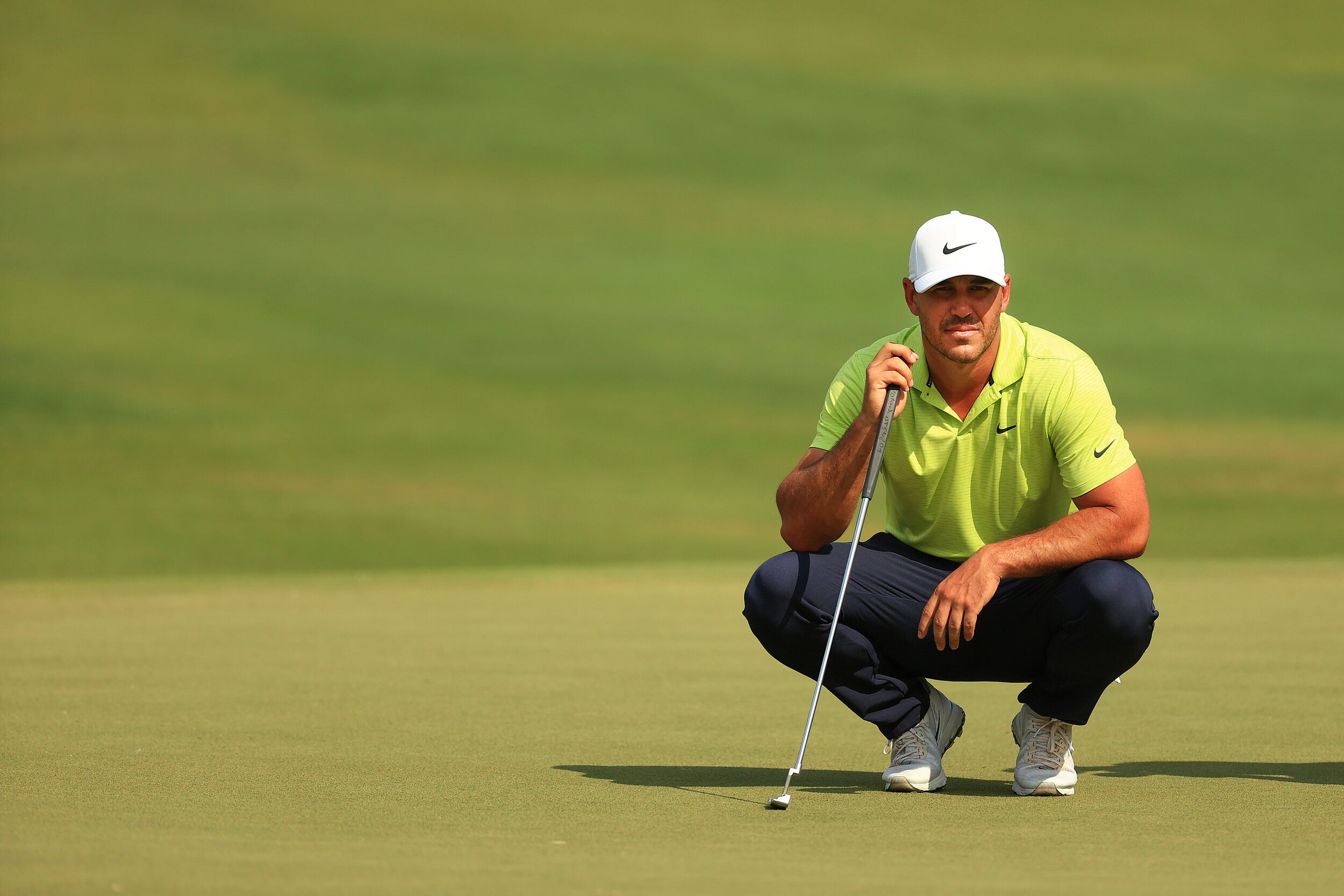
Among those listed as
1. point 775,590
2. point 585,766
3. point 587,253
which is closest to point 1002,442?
point 775,590

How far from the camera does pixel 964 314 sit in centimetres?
399

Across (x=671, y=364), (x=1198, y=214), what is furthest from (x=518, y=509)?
(x=1198, y=214)

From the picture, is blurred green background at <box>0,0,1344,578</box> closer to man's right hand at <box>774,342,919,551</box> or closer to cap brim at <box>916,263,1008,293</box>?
man's right hand at <box>774,342,919,551</box>

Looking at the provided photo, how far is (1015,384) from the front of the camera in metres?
4.04

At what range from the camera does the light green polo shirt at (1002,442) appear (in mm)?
3957

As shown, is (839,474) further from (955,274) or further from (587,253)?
(587,253)

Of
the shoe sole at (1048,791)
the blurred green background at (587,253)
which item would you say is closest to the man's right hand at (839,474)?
the shoe sole at (1048,791)

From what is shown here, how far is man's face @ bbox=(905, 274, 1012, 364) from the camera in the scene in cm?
399

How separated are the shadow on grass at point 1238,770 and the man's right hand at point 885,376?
1.05m

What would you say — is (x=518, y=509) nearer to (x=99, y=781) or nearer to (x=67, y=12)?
(x=99, y=781)

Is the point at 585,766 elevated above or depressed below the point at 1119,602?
below

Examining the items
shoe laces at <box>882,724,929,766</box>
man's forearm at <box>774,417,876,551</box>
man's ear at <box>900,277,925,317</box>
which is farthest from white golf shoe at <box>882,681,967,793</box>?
man's ear at <box>900,277,925,317</box>

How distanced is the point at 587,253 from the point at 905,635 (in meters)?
21.3

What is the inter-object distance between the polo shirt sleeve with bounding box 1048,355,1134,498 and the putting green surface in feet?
2.34
